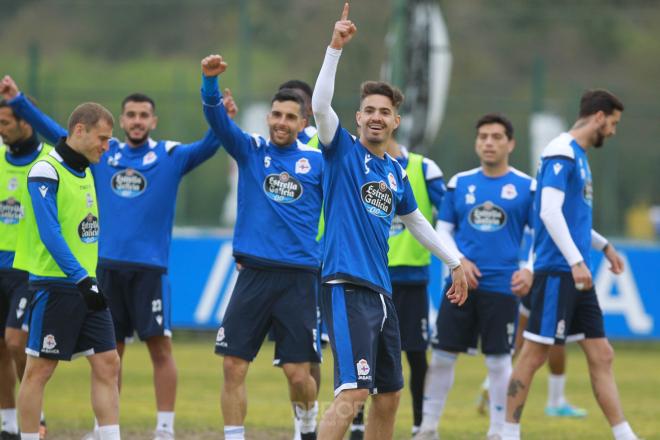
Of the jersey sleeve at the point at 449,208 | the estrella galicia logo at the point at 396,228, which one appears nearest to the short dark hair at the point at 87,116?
the estrella galicia logo at the point at 396,228

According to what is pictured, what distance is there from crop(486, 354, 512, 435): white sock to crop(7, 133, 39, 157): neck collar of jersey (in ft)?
13.5

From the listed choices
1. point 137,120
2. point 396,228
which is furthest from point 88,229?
point 396,228

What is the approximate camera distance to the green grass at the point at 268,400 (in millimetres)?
10680

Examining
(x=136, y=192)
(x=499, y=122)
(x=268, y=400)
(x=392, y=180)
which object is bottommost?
(x=268, y=400)

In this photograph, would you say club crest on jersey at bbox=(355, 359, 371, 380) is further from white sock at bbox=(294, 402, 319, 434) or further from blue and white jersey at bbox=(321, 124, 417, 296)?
white sock at bbox=(294, 402, 319, 434)

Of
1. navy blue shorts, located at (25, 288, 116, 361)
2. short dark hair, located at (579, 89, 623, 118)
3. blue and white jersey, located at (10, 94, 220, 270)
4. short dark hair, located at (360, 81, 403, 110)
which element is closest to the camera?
short dark hair, located at (360, 81, 403, 110)

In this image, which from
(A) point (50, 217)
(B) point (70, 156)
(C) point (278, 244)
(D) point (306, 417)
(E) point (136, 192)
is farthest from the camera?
(E) point (136, 192)

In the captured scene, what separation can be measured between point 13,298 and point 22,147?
1.23 meters

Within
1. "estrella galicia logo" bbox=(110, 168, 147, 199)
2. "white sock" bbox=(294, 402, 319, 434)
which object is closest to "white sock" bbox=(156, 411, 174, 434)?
"white sock" bbox=(294, 402, 319, 434)

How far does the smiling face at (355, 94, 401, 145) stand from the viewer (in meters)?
7.38

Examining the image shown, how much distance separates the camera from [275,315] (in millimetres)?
8664

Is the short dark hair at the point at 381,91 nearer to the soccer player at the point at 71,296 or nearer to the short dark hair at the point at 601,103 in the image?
the soccer player at the point at 71,296

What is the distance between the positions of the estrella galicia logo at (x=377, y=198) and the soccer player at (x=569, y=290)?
1.97 metres

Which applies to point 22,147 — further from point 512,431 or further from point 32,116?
point 512,431
